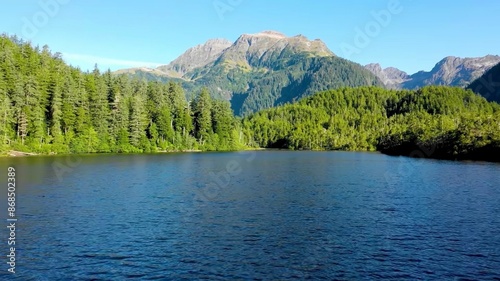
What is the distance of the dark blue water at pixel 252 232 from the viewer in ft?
99.1

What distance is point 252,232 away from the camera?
1607 inches

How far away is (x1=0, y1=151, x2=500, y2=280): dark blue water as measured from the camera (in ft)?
99.1

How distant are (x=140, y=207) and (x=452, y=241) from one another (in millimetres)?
36961

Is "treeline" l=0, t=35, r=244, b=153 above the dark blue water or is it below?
above

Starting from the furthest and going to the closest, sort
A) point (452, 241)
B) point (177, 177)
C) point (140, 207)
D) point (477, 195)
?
point (177, 177) → point (477, 195) → point (140, 207) → point (452, 241)

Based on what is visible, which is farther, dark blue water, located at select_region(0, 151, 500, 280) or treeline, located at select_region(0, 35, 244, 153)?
treeline, located at select_region(0, 35, 244, 153)

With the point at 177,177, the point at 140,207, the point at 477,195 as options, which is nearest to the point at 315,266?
the point at 140,207

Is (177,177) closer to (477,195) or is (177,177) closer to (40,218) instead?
(40,218)

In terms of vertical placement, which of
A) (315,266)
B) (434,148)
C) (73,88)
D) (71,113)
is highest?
(73,88)

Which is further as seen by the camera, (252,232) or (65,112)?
Answer: (65,112)

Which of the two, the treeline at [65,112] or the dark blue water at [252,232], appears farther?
the treeline at [65,112]

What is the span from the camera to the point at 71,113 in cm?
16150

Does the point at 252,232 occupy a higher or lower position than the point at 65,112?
lower

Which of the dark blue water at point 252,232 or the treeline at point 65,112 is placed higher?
the treeline at point 65,112
